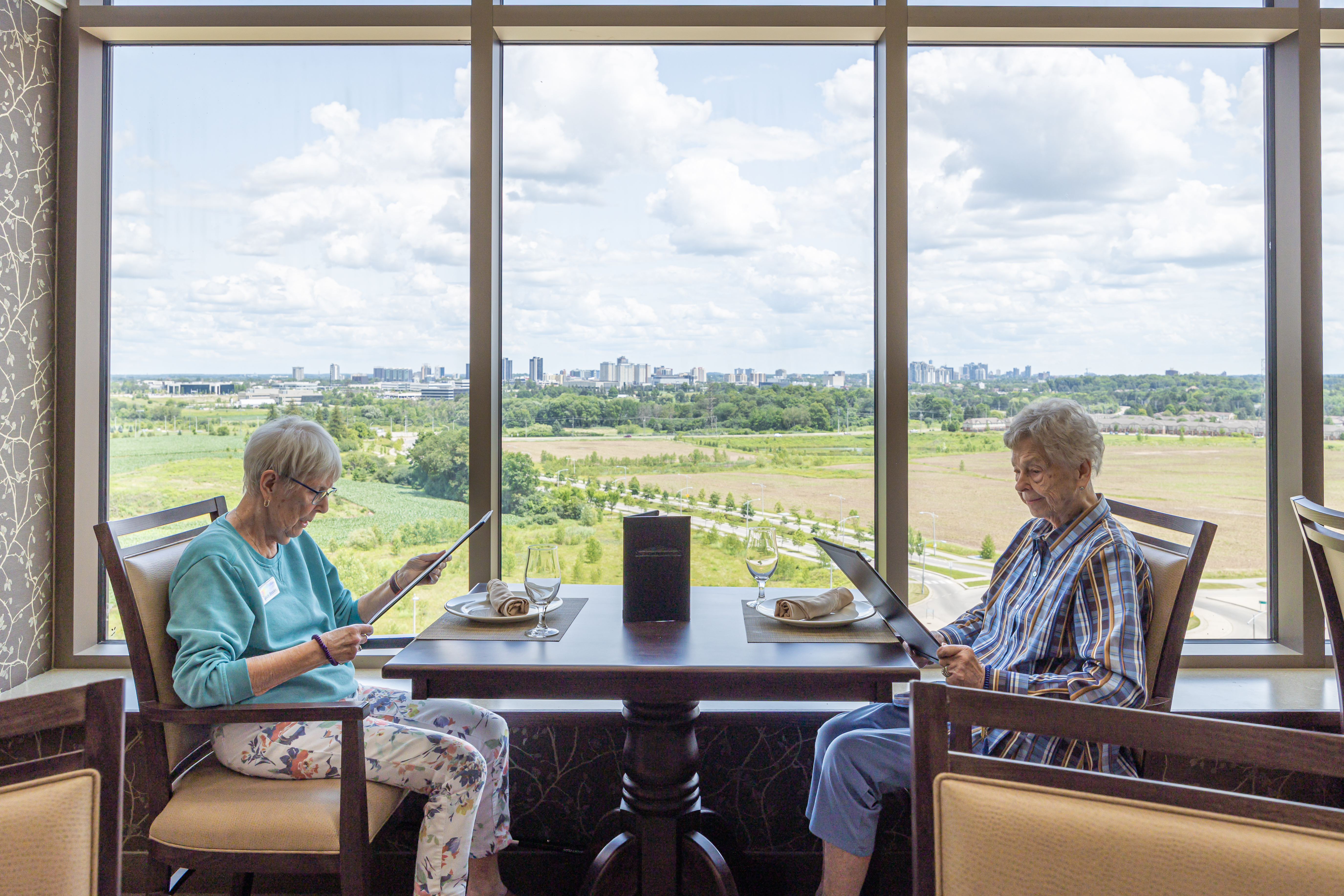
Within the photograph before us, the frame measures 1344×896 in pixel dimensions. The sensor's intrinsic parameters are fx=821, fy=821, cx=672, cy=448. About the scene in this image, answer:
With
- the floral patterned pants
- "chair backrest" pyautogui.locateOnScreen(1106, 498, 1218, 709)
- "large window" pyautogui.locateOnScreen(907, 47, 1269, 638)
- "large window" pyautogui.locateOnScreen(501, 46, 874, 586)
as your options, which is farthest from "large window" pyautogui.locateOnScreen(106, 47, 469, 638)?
"chair backrest" pyautogui.locateOnScreen(1106, 498, 1218, 709)

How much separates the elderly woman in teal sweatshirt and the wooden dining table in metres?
0.20

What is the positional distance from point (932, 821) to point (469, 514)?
6.74 feet

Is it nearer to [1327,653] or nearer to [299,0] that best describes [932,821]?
[1327,653]

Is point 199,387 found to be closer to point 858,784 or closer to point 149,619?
point 149,619

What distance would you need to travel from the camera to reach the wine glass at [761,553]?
207cm

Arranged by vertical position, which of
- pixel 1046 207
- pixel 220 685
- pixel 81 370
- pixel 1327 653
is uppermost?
pixel 1046 207

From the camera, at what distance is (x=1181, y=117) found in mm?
2799

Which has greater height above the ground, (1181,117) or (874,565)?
(1181,117)

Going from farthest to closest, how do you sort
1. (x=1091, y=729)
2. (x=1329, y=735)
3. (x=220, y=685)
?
(x=220, y=685) < (x=1091, y=729) < (x=1329, y=735)

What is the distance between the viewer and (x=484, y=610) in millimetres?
2045

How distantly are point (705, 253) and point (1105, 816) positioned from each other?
2.24m

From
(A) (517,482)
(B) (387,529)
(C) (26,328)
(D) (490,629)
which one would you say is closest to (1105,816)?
(D) (490,629)

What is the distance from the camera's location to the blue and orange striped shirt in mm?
1625

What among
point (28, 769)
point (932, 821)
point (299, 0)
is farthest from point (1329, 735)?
point (299, 0)
